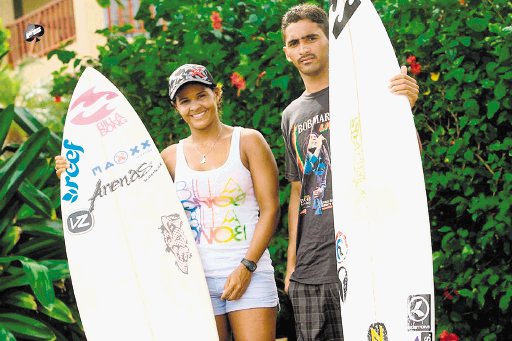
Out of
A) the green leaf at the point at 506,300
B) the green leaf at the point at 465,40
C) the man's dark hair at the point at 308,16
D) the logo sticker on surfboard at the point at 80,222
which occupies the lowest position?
the green leaf at the point at 506,300

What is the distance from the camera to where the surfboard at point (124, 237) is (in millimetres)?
3506

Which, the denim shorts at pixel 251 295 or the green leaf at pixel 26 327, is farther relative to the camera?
the green leaf at pixel 26 327

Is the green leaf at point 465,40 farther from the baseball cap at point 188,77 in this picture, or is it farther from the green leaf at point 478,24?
the baseball cap at point 188,77

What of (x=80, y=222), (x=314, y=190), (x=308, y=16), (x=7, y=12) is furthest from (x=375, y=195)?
(x=7, y=12)

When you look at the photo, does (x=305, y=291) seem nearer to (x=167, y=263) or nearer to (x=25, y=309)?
(x=167, y=263)

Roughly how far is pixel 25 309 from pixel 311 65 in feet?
8.12

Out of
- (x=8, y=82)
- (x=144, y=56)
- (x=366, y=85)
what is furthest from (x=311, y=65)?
(x=8, y=82)

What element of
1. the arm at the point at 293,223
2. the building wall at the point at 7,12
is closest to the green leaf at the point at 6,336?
the arm at the point at 293,223

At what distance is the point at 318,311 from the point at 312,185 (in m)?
0.46

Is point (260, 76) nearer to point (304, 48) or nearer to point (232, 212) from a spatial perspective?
point (304, 48)

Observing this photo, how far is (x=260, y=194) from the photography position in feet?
11.0

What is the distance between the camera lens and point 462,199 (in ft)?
13.1

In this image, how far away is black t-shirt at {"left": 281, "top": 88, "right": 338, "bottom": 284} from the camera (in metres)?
3.25

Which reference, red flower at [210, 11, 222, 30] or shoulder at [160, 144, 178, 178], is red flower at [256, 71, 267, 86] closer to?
red flower at [210, 11, 222, 30]
